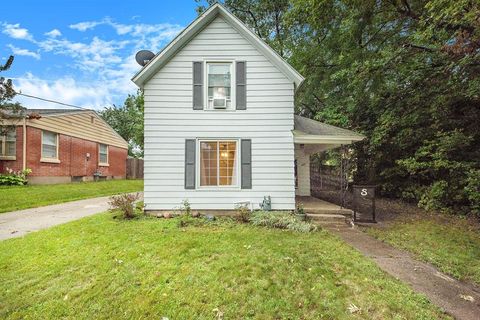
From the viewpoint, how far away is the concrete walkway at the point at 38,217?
6466mm

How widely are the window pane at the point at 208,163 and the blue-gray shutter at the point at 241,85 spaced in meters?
1.50

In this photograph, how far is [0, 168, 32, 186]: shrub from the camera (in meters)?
12.2

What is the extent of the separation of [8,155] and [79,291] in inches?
555

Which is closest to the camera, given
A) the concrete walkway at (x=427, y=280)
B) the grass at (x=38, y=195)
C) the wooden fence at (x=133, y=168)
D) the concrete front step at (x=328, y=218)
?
the concrete walkway at (x=427, y=280)

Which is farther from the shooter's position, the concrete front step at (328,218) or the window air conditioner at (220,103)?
the window air conditioner at (220,103)

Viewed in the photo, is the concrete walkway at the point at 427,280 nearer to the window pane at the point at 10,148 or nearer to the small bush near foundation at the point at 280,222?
the small bush near foundation at the point at 280,222

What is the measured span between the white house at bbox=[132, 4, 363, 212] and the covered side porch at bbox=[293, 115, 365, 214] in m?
0.05

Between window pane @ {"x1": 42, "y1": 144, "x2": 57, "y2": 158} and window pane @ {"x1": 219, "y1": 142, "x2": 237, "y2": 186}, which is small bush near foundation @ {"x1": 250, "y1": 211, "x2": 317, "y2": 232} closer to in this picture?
window pane @ {"x1": 219, "y1": 142, "x2": 237, "y2": 186}

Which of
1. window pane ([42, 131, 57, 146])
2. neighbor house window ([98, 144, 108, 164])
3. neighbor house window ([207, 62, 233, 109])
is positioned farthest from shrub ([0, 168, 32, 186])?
Result: neighbor house window ([207, 62, 233, 109])

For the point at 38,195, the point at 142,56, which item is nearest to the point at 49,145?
the point at 38,195

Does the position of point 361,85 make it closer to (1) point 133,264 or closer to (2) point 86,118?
(1) point 133,264

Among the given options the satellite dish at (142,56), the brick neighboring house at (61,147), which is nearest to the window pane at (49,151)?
the brick neighboring house at (61,147)

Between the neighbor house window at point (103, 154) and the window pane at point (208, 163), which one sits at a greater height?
the neighbor house window at point (103, 154)

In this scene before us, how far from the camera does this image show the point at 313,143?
833cm
